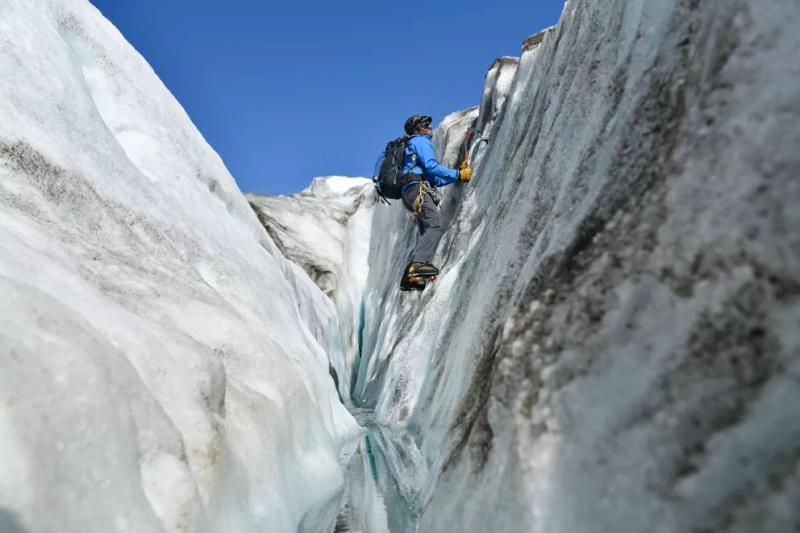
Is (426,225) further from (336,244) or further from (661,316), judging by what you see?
(336,244)

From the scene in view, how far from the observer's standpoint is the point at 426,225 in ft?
26.1

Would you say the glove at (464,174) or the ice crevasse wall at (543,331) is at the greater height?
the glove at (464,174)

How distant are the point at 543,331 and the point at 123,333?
69.7 inches

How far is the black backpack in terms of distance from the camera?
7980 millimetres

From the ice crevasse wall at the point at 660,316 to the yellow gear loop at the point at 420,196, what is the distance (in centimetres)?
519

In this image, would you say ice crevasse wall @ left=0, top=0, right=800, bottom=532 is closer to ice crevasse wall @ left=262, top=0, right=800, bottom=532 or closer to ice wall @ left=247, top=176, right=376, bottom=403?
ice crevasse wall @ left=262, top=0, right=800, bottom=532

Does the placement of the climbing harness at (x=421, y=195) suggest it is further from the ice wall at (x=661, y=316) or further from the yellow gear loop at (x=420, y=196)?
the ice wall at (x=661, y=316)

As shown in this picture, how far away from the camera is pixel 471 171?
28.8 ft

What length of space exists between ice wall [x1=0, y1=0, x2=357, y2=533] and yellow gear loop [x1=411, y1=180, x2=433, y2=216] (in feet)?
8.96

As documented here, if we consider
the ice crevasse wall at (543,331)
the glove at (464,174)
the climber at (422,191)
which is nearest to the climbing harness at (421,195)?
the climber at (422,191)

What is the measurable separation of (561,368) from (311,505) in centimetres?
241

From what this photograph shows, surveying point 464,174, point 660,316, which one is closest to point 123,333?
point 660,316

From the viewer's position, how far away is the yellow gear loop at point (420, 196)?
7.89 meters

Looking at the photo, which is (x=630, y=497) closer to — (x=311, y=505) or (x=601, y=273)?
(x=601, y=273)
